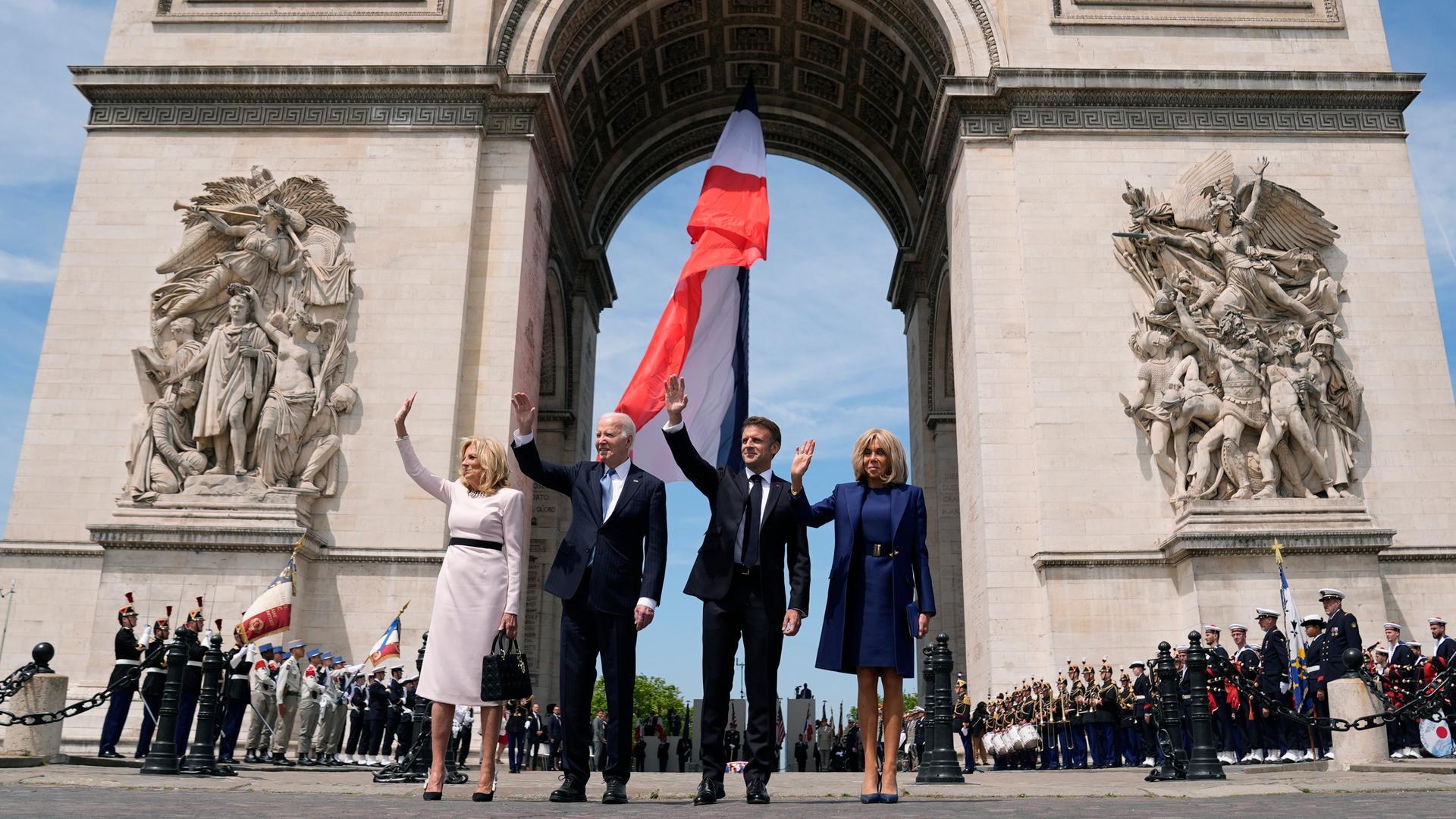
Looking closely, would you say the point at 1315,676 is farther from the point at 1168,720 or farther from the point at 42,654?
the point at 42,654

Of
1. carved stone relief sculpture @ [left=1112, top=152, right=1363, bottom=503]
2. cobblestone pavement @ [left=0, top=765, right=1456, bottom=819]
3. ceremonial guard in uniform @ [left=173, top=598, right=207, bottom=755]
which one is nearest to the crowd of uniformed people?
cobblestone pavement @ [left=0, top=765, right=1456, bottom=819]

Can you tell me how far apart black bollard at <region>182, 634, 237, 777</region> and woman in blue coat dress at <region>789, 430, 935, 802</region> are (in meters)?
5.74

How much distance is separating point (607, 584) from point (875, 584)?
164 centimetres

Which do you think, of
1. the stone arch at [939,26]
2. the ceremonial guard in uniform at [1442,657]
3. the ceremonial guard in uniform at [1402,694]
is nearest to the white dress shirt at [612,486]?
the ceremonial guard in uniform at [1402,694]

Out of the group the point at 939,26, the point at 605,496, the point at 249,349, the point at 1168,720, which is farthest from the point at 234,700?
the point at 939,26

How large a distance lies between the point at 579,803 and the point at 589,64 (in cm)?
1957

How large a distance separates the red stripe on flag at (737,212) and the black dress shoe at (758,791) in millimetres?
11697

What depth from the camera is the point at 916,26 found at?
883 inches

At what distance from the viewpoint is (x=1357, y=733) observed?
10664mm

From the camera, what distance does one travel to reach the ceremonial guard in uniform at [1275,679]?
526 inches

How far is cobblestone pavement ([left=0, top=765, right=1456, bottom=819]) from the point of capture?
234 inches

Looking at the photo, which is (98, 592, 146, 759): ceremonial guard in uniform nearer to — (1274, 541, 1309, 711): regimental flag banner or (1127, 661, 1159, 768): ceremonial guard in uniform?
(1127, 661, 1159, 768): ceremonial guard in uniform

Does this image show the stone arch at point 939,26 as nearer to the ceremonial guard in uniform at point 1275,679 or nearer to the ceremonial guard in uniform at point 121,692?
the ceremonial guard in uniform at point 1275,679

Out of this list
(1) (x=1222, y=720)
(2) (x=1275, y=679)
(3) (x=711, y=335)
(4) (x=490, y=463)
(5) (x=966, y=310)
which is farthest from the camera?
(5) (x=966, y=310)
